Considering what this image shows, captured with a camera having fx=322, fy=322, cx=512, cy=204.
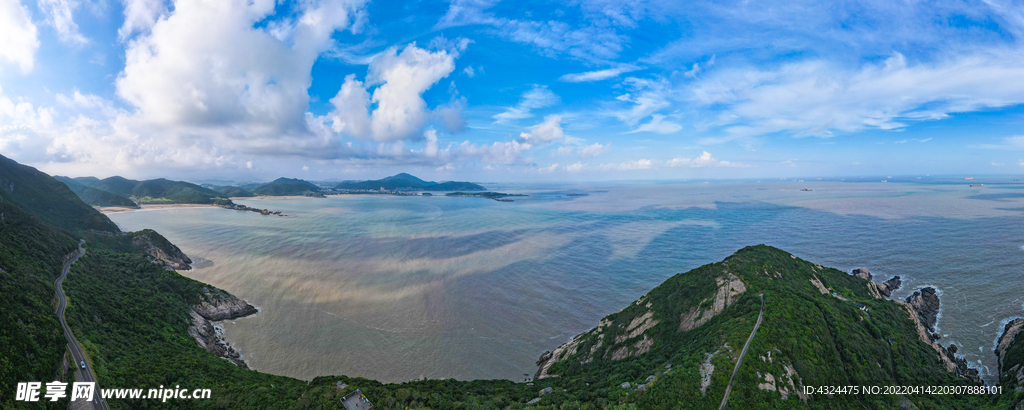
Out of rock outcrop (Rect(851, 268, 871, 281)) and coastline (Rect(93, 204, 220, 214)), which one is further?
coastline (Rect(93, 204, 220, 214))

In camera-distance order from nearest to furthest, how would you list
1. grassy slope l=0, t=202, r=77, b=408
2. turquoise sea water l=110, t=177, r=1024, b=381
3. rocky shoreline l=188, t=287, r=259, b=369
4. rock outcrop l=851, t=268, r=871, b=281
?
grassy slope l=0, t=202, r=77, b=408 → rocky shoreline l=188, t=287, r=259, b=369 → turquoise sea water l=110, t=177, r=1024, b=381 → rock outcrop l=851, t=268, r=871, b=281

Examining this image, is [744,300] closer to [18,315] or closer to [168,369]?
[168,369]

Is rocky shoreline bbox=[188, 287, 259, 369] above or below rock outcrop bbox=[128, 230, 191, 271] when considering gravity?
below

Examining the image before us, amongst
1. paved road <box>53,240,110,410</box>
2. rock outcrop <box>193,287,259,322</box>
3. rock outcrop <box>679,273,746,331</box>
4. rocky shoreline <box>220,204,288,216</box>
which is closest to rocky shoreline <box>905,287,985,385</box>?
rock outcrop <box>679,273,746,331</box>

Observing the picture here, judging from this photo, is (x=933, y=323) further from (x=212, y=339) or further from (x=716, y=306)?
(x=212, y=339)

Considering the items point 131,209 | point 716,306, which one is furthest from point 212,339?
point 131,209

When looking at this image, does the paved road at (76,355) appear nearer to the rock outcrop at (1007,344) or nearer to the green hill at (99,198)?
the rock outcrop at (1007,344)

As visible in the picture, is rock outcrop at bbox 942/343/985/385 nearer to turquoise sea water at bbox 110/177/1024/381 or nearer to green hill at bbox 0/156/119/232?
turquoise sea water at bbox 110/177/1024/381
